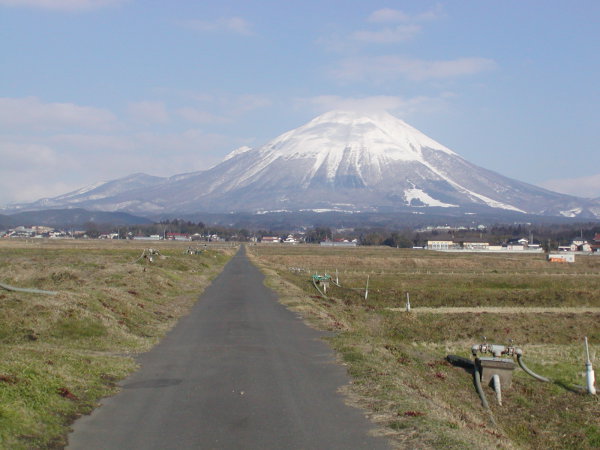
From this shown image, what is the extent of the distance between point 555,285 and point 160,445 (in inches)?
1624

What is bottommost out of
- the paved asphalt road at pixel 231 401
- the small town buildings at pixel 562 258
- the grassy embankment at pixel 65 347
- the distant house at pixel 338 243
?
the small town buildings at pixel 562 258

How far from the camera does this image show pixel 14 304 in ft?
51.6

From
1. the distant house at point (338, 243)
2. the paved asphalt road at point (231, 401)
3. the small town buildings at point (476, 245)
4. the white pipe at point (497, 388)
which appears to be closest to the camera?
the paved asphalt road at point (231, 401)

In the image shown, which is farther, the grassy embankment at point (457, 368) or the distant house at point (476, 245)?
the distant house at point (476, 245)

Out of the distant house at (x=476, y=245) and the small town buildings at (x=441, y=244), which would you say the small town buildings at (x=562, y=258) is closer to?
the distant house at (x=476, y=245)

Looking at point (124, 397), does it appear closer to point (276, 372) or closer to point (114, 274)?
point (276, 372)

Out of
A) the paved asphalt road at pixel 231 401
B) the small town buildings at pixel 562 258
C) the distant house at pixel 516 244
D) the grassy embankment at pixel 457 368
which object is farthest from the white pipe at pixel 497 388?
the distant house at pixel 516 244

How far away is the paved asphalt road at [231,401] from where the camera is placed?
25.8 ft

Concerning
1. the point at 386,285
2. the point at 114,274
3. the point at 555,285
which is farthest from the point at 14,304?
the point at 555,285

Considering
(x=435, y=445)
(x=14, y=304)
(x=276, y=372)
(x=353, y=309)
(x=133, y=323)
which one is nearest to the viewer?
(x=435, y=445)

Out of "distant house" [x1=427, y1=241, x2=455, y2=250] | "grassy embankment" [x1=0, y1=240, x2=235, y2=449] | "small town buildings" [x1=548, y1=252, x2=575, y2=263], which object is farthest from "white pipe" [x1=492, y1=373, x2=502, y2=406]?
"distant house" [x1=427, y1=241, x2=455, y2=250]

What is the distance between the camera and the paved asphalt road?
785 centimetres

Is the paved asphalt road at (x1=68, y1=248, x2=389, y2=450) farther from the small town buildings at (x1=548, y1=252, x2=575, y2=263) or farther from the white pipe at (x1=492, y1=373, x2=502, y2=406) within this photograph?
the small town buildings at (x1=548, y1=252, x2=575, y2=263)

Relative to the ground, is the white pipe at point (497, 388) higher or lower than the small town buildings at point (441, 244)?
higher
